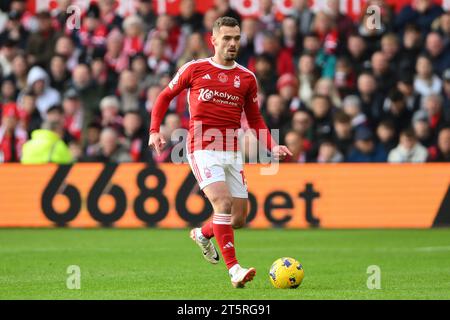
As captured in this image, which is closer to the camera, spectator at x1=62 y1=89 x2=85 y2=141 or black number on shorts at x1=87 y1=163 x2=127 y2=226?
black number on shorts at x1=87 y1=163 x2=127 y2=226

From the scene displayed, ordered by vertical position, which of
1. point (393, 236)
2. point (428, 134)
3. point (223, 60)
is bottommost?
point (393, 236)

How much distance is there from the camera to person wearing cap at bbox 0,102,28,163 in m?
18.5

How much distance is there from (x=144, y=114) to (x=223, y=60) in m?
8.87

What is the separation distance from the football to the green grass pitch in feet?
0.37

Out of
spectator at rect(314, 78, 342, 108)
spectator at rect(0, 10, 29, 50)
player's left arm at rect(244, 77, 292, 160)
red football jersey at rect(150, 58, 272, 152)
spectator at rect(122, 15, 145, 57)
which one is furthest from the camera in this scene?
spectator at rect(0, 10, 29, 50)

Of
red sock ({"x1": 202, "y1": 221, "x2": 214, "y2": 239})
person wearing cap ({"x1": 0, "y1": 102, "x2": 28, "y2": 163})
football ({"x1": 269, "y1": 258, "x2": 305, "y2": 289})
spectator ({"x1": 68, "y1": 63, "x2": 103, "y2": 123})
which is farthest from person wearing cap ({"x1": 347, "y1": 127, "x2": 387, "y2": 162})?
football ({"x1": 269, "y1": 258, "x2": 305, "y2": 289})

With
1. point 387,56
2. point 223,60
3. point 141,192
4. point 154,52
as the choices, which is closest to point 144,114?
point 154,52

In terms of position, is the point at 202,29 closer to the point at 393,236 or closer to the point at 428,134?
the point at 428,134

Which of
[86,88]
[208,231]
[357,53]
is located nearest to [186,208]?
[86,88]

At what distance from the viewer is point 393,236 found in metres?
15.4

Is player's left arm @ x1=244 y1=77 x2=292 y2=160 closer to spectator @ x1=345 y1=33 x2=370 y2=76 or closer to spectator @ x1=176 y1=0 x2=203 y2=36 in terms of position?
A: spectator @ x1=345 y1=33 x2=370 y2=76

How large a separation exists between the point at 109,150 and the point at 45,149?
103 centimetres

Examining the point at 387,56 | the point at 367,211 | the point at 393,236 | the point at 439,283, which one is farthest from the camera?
the point at 387,56

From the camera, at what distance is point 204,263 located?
11.9 m
